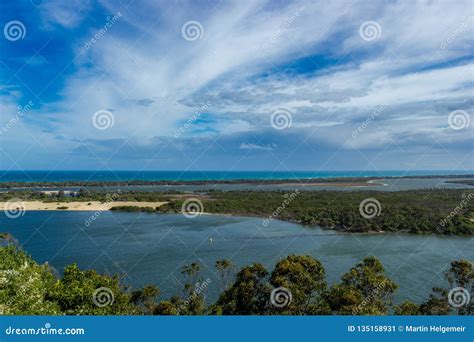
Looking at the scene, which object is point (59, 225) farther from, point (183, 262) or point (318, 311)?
point (318, 311)

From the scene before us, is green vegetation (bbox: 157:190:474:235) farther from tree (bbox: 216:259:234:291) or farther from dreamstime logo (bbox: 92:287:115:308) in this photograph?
dreamstime logo (bbox: 92:287:115:308)

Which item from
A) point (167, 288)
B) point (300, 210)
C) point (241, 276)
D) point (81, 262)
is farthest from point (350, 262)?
point (300, 210)

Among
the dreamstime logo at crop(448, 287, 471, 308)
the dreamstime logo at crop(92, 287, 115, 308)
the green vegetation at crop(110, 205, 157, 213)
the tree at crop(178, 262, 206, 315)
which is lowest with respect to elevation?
the dreamstime logo at crop(92, 287, 115, 308)

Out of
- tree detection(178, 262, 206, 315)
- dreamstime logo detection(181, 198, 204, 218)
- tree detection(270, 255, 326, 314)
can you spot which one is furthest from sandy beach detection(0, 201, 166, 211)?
tree detection(270, 255, 326, 314)

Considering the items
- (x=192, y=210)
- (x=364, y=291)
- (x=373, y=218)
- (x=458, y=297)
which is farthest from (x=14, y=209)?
(x=458, y=297)

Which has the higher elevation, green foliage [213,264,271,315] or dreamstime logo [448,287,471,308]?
dreamstime logo [448,287,471,308]

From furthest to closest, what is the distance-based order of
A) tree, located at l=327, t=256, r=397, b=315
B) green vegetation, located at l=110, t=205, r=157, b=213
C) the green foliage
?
green vegetation, located at l=110, t=205, r=157, b=213
the green foliage
tree, located at l=327, t=256, r=397, b=315

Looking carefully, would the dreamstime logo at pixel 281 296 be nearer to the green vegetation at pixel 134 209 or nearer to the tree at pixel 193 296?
the tree at pixel 193 296
